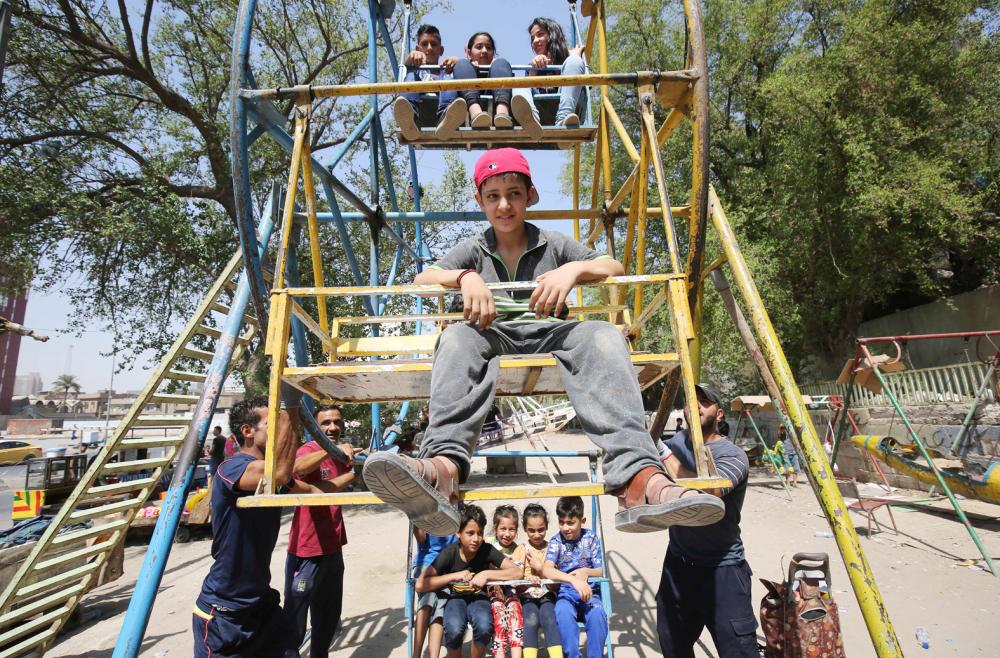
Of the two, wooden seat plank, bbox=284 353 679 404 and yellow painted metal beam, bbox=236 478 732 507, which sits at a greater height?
wooden seat plank, bbox=284 353 679 404

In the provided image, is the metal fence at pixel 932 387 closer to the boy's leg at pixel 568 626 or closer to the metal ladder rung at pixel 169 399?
the boy's leg at pixel 568 626

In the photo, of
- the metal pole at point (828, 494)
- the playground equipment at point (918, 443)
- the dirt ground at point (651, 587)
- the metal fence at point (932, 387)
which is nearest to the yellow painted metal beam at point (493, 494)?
the metal pole at point (828, 494)

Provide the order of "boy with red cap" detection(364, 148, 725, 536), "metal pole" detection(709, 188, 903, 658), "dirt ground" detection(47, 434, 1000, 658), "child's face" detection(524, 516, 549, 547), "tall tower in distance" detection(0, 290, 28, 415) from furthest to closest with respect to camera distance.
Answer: "tall tower in distance" detection(0, 290, 28, 415)
"dirt ground" detection(47, 434, 1000, 658)
"child's face" detection(524, 516, 549, 547)
"metal pole" detection(709, 188, 903, 658)
"boy with red cap" detection(364, 148, 725, 536)

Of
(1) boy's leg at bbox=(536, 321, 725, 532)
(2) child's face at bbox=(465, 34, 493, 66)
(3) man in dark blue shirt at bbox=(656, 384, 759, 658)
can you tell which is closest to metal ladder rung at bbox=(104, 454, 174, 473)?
(1) boy's leg at bbox=(536, 321, 725, 532)

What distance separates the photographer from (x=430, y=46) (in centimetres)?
545

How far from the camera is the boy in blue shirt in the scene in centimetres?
359

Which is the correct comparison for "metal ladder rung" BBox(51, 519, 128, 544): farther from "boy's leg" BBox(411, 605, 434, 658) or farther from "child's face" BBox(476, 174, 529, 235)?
"child's face" BBox(476, 174, 529, 235)

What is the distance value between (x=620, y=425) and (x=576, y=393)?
0.20 m

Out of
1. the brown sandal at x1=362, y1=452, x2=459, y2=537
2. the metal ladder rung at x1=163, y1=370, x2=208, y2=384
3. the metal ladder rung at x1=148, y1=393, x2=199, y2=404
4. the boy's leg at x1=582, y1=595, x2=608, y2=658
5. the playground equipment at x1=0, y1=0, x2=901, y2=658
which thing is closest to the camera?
the brown sandal at x1=362, y1=452, x2=459, y2=537

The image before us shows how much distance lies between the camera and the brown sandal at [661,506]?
4.75 ft

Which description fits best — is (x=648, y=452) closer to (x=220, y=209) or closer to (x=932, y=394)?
(x=220, y=209)

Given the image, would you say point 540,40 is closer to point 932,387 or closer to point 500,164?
point 500,164

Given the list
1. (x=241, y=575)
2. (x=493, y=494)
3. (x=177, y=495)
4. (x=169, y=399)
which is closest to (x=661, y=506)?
(x=493, y=494)

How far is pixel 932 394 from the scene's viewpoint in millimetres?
10922
